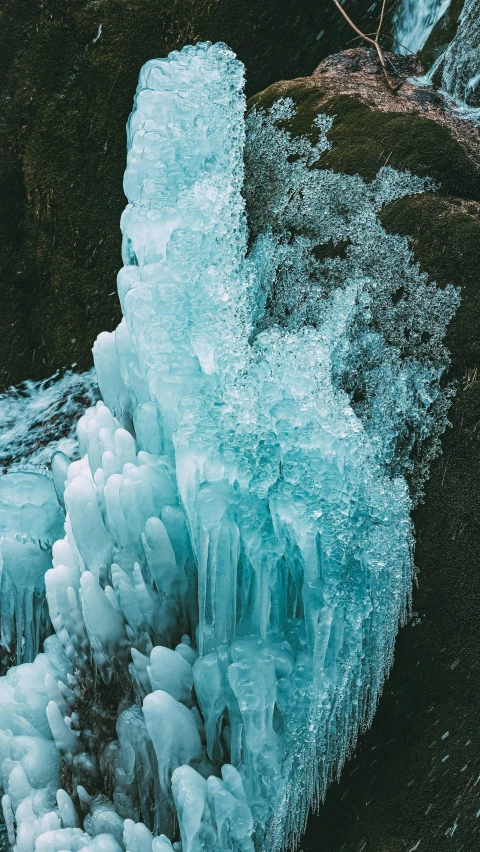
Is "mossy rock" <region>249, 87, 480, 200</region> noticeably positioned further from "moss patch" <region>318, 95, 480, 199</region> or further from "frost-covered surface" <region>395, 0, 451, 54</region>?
"frost-covered surface" <region>395, 0, 451, 54</region>

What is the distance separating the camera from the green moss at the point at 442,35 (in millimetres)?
5418

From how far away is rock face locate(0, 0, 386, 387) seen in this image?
5.39 meters

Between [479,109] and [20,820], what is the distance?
4.26 m

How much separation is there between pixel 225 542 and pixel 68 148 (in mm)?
3607

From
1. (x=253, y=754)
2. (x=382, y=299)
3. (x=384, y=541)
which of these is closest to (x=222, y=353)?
(x=382, y=299)

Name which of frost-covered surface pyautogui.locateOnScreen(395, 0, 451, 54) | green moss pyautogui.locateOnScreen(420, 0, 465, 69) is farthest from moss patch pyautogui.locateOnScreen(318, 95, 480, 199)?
frost-covered surface pyautogui.locateOnScreen(395, 0, 451, 54)

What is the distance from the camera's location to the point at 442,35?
5.50m

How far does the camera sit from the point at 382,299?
3.65 meters

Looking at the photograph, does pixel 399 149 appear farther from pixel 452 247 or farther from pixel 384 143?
pixel 452 247

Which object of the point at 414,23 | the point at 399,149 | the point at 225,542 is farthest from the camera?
the point at 414,23

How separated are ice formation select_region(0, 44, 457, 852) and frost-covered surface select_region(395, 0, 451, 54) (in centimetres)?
241

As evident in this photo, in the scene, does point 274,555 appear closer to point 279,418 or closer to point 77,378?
point 279,418

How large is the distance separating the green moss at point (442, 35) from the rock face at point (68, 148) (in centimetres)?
114

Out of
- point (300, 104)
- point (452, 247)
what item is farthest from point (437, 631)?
point (300, 104)
